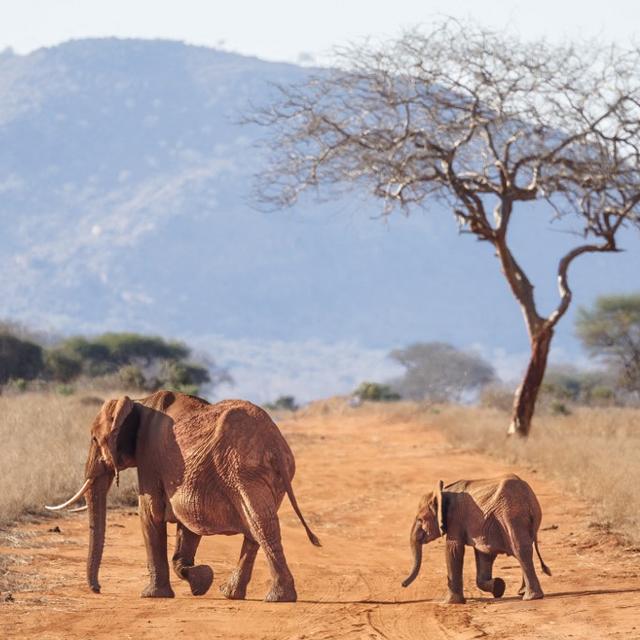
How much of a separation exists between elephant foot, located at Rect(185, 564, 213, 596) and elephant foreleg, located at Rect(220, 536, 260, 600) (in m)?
0.18

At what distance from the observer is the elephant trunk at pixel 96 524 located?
9383 millimetres

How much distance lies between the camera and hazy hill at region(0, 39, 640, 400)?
520 feet

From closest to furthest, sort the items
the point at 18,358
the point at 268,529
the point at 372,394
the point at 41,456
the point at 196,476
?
1. the point at 268,529
2. the point at 196,476
3. the point at 41,456
4. the point at 18,358
5. the point at 372,394

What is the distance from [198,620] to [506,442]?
13637 millimetres

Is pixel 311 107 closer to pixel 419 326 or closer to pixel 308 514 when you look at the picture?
pixel 308 514

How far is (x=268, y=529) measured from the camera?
8.84m

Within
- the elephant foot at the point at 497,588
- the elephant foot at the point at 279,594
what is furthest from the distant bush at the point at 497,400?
the elephant foot at the point at 279,594

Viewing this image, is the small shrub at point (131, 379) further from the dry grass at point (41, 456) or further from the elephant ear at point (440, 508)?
the elephant ear at point (440, 508)

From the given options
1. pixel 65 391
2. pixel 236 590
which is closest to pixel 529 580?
pixel 236 590

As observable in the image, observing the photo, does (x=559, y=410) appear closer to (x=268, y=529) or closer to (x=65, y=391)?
(x=65, y=391)

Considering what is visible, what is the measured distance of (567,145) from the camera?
905 inches

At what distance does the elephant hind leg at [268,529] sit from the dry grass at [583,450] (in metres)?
4.34

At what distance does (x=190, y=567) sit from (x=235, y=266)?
160m

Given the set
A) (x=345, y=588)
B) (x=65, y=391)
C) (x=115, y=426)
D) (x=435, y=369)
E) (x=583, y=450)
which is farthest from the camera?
(x=435, y=369)
